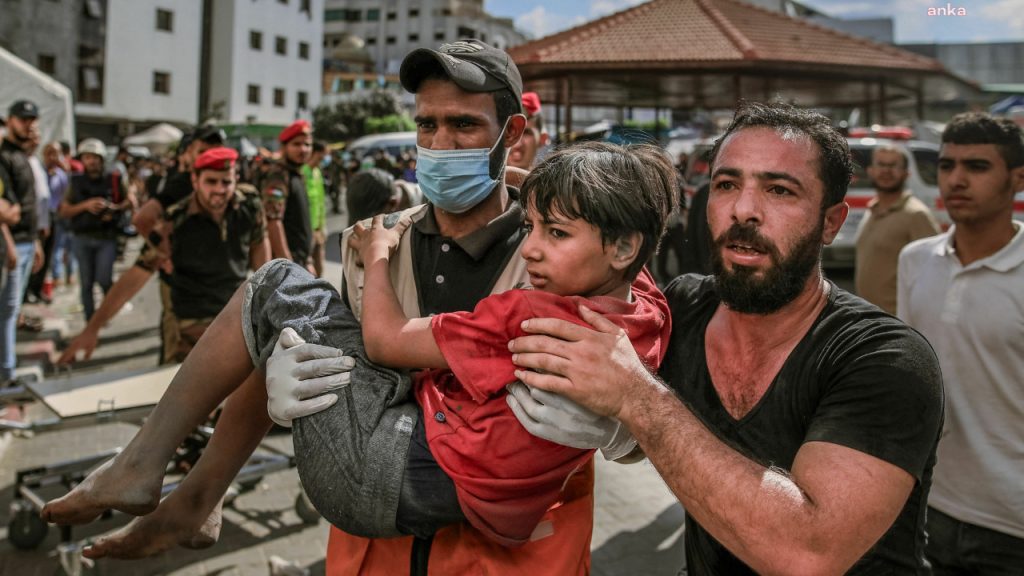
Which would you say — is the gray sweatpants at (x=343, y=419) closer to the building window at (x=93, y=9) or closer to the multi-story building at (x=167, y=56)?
the multi-story building at (x=167, y=56)

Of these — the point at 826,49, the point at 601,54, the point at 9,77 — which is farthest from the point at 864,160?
the point at 9,77

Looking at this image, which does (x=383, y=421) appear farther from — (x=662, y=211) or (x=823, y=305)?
(x=823, y=305)

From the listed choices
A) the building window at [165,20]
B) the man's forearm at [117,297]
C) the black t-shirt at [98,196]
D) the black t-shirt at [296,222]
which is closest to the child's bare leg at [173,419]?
the man's forearm at [117,297]

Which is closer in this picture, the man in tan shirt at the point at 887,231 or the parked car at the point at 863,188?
the man in tan shirt at the point at 887,231

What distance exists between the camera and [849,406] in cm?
147

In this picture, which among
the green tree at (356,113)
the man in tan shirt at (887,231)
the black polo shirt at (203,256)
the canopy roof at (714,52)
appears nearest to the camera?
the man in tan shirt at (887,231)

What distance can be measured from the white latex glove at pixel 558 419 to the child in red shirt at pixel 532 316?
0.05 meters

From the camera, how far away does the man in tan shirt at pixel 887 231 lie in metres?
4.52

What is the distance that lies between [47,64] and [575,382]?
39901 millimetres

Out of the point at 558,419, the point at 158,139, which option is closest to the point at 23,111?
the point at 558,419

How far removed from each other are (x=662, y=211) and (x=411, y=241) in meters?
0.77

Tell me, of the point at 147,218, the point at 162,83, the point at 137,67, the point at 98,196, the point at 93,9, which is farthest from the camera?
the point at 162,83

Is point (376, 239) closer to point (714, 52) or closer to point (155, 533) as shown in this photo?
point (155, 533)

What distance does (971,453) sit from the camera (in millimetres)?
2613
